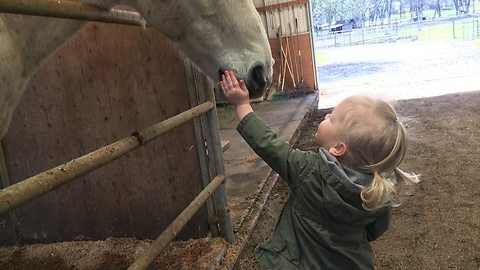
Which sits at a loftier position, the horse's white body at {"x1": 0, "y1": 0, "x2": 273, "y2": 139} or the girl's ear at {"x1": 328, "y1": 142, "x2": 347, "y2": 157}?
the horse's white body at {"x1": 0, "y1": 0, "x2": 273, "y2": 139}

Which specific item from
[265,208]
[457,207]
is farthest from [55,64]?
[457,207]

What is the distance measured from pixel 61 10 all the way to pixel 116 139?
4.78 feet

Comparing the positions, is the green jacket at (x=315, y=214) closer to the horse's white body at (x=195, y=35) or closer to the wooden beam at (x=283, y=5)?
the horse's white body at (x=195, y=35)

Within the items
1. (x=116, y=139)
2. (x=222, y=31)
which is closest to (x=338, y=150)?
(x=222, y=31)

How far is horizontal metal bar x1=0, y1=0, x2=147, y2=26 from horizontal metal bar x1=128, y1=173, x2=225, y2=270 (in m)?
0.85

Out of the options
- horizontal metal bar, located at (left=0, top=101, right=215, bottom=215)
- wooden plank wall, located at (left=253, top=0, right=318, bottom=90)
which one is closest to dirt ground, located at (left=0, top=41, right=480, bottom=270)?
horizontal metal bar, located at (left=0, top=101, right=215, bottom=215)

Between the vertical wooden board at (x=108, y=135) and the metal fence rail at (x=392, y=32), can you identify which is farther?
the metal fence rail at (x=392, y=32)

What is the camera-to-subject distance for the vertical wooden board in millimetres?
2283

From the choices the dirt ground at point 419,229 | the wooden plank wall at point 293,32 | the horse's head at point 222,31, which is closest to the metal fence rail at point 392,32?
the wooden plank wall at point 293,32

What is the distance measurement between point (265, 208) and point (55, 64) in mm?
1788

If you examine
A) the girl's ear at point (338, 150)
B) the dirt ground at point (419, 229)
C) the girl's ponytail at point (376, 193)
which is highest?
the girl's ear at point (338, 150)

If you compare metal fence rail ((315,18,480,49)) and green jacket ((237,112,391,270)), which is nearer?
green jacket ((237,112,391,270))

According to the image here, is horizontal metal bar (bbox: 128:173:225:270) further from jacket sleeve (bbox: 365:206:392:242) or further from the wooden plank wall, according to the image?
the wooden plank wall

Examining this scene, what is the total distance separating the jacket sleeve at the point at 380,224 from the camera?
1331mm
